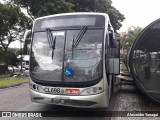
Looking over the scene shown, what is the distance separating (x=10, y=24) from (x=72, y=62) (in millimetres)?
33368

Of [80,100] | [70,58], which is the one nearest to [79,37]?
[70,58]

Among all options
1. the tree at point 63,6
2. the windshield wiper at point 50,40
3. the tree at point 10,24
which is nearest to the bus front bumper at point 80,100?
the windshield wiper at point 50,40

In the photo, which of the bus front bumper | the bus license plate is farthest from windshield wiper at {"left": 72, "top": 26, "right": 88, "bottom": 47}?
the bus front bumper

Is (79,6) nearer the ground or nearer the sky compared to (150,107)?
nearer the sky

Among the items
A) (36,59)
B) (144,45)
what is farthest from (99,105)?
(144,45)

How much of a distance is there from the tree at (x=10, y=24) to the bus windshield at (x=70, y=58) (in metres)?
31.1

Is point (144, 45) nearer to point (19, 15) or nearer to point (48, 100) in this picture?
point (48, 100)

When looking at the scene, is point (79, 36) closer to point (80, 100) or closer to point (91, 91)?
point (91, 91)

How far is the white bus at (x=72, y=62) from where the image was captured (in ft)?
26.9

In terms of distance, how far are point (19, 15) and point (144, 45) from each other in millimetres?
32252

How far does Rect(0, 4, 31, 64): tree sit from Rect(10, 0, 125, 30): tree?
1.48 m

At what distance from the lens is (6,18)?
38750 mm

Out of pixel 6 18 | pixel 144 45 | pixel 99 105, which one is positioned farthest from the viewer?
pixel 6 18

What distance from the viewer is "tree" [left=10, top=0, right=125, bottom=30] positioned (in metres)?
32.0
